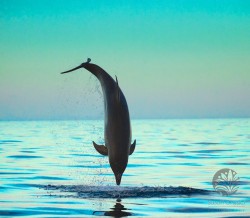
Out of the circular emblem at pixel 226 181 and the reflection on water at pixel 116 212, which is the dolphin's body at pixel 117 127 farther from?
the circular emblem at pixel 226 181

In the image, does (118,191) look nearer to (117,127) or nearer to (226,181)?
(117,127)

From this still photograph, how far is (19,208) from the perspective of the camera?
14.2 meters

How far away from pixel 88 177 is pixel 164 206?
7.97 metres

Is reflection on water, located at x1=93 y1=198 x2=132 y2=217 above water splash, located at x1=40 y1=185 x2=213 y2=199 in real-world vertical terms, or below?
below

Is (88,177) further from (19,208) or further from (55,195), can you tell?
(19,208)

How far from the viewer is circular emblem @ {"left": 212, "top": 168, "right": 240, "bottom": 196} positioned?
17.6 metres

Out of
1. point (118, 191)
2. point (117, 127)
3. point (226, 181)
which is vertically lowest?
point (118, 191)

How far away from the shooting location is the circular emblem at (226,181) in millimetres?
17630

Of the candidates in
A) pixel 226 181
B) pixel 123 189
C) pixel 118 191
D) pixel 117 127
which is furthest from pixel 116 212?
pixel 226 181

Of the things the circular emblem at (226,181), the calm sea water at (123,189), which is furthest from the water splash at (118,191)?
the circular emblem at (226,181)

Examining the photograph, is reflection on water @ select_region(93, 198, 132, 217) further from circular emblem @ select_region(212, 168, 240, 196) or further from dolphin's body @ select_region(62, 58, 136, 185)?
circular emblem @ select_region(212, 168, 240, 196)

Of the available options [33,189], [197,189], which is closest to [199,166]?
[197,189]

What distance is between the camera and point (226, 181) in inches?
802

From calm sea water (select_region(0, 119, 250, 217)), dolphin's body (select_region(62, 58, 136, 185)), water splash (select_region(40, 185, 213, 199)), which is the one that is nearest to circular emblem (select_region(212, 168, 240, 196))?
calm sea water (select_region(0, 119, 250, 217))
